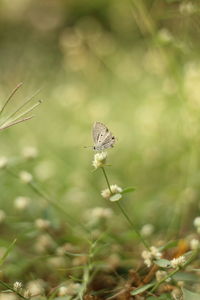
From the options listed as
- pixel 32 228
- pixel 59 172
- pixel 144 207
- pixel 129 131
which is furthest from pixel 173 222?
pixel 129 131

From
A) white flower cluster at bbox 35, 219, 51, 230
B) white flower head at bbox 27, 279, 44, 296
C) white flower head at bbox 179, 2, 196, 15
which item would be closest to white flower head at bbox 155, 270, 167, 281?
white flower head at bbox 27, 279, 44, 296

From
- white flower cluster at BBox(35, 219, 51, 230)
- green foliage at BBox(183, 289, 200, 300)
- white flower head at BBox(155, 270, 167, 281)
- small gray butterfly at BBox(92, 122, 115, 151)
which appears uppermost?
white flower cluster at BBox(35, 219, 51, 230)

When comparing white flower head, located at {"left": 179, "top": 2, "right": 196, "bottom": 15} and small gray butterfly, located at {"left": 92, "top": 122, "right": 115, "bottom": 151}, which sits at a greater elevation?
white flower head, located at {"left": 179, "top": 2, "right": 196, "bottom": 15}

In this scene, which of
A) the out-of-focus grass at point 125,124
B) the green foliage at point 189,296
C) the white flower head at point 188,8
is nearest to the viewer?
the green foliage at point 189,296

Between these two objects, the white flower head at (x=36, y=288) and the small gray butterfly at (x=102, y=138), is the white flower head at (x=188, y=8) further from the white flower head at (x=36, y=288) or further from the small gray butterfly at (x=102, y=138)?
the white flower head at (x=36, y=288)

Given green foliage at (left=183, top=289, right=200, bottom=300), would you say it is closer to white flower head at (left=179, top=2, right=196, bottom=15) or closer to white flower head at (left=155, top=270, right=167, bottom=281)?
white flower head at (left=155, top=270, right=167, bottom=281)

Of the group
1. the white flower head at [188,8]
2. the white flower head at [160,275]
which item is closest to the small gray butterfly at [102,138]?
the white flower head at [160,275]

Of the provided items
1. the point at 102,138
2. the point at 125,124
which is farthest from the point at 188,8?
the point at 125,124
